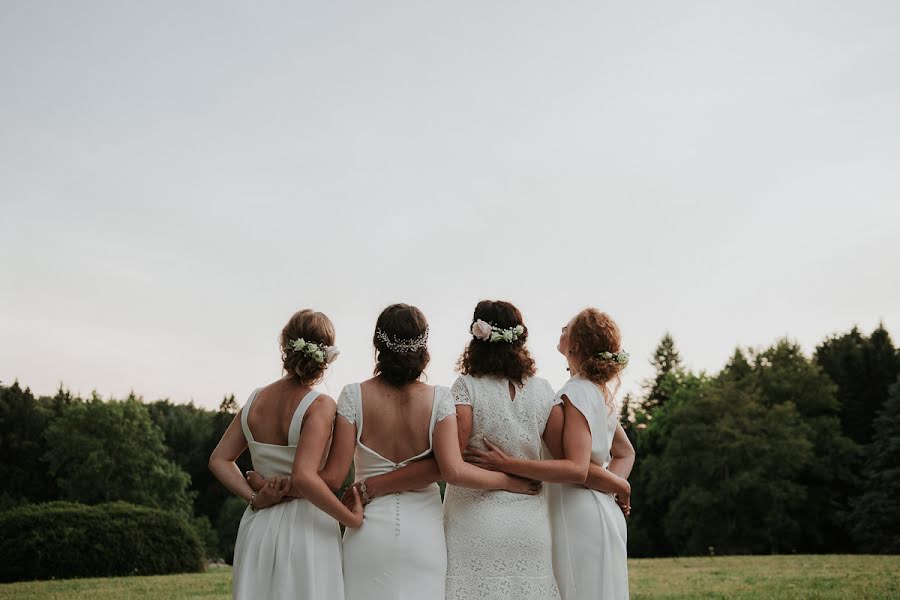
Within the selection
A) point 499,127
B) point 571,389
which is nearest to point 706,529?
point 499,127

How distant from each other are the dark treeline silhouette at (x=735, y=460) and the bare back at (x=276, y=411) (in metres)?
37.7

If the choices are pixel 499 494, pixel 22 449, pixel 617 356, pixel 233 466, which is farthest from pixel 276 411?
pixel 22 449

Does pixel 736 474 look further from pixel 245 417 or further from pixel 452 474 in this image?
pixel 245 417

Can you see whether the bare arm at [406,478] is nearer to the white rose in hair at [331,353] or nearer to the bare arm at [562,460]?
the bare arm at [562,460]

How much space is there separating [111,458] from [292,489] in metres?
45.1

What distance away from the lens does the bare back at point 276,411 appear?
17.4ft

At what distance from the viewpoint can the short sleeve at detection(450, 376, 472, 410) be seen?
540cm

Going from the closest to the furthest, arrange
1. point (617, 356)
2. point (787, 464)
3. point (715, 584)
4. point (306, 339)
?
point (306, 339)
point (617, 356)
point (715, 584)
point (787, 464)

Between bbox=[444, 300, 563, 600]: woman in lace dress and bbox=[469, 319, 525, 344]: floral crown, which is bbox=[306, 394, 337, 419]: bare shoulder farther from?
bbox=[469, 319, 525, 344]: floral crown

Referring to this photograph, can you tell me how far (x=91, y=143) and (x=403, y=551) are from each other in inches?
643

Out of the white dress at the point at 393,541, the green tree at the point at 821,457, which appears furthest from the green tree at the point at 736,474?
the white dress at the point at 393,541

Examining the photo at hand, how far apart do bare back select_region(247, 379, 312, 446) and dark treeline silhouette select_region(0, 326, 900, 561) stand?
3771 centimetres

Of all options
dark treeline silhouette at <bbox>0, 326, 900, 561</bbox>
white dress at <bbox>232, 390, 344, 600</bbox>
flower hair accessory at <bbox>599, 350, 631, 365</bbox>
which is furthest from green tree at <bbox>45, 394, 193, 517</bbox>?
flower hair accessory at <bbox>599, 350, 631, 365</bbox>

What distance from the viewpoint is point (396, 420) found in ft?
17.1
